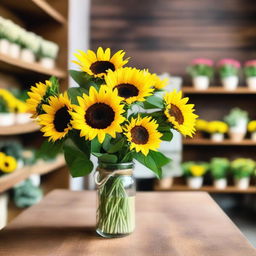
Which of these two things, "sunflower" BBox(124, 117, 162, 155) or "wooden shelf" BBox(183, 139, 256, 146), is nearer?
"sunflower" BBox(124, 117, 162, 155)

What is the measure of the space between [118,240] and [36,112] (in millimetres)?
401

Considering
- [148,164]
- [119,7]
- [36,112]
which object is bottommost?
[148,164]

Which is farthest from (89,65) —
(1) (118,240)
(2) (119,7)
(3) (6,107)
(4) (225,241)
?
(2) (119,7)

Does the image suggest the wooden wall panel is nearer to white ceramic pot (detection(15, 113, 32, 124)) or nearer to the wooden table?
white ceramic pot (detection(15, 113, 32, 124))

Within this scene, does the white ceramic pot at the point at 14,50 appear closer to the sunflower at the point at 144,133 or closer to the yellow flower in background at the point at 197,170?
the sunflower at the point at 144,133

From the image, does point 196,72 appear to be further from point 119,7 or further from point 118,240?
point 118,240

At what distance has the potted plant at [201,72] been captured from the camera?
11.8 ft

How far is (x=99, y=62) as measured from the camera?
3.54 feet

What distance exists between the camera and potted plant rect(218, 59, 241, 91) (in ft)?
11.6

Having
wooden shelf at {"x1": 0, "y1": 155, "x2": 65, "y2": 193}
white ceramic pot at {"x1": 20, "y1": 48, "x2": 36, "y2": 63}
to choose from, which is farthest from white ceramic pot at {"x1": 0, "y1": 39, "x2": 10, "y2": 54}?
wooden shelf at {"x1": 0, "y1": 155, "x2": 65, "y2": 193}

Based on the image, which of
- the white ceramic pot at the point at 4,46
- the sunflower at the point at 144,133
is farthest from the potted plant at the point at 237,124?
the sunflower at the point at 144,133

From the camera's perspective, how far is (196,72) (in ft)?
11.8

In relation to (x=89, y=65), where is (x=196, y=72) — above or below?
above

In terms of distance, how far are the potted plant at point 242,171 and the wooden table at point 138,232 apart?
6.85 ft
